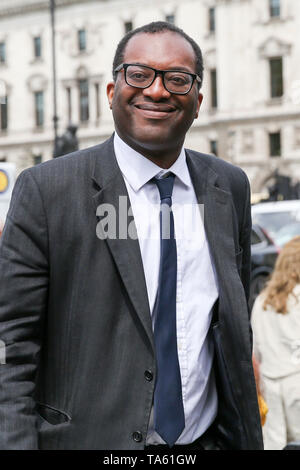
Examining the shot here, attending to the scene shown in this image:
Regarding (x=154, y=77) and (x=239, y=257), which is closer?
(x=154, y=77)

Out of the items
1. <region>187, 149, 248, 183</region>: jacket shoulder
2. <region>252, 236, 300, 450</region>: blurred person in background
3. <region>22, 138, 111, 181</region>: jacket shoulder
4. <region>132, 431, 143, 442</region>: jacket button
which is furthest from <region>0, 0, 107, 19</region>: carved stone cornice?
<region>132, 431, 143, 442</region>: jacket button

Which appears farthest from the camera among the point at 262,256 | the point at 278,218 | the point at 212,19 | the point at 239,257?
the point at 212,19

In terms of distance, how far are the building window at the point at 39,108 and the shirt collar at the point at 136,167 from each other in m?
42.9

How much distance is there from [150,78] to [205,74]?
37.2 metres

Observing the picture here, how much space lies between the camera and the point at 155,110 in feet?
6.21

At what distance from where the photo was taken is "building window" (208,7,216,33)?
3809cm

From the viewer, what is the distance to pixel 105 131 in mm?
41281

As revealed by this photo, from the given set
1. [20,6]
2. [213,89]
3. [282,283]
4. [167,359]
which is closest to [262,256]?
[282,283]

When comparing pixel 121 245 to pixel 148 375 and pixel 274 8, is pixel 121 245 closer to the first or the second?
pixel 148 375

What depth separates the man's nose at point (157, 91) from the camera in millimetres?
1881

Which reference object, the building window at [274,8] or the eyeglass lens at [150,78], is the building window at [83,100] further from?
the eyeglass lens at [150,78]

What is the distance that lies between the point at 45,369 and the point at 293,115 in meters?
35.0

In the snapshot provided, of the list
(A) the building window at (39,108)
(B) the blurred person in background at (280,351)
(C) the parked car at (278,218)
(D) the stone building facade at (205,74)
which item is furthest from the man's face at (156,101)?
(A) the building window at (39,108)

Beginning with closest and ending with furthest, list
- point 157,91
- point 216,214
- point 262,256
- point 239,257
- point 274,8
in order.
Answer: point 157,91
point 216,214
point 239,257
point 262,256
point 274,8
